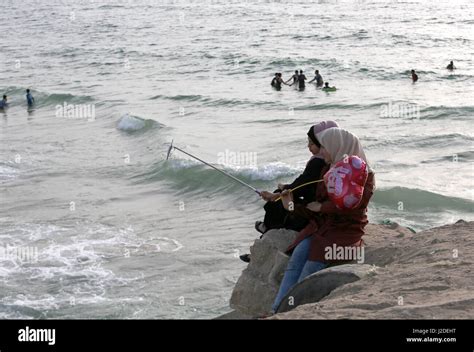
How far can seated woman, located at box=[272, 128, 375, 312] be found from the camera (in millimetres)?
7066

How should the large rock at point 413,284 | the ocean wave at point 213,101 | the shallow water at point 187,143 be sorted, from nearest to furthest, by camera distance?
the large rock at point 413,284 < the shallow water at point 187,143 < the ocean wave at point 213,101

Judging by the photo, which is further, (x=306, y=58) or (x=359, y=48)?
(x=359, y=48)

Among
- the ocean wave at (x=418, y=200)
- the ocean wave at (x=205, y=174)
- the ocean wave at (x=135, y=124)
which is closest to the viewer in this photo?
the ocean wave at (x=418, y=200)

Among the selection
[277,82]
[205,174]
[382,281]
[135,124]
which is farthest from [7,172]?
[277,82]

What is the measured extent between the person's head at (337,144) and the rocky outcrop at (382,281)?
1.00 metres

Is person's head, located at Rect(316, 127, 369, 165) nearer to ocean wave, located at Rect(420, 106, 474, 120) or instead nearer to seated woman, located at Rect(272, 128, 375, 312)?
seated woman, located at Rect(272, 128, 375, 312)

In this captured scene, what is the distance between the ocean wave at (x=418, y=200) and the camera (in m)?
15.8

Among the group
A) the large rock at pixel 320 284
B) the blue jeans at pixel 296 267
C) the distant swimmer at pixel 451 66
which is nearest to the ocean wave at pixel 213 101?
the distant swimmer at pixel 451 66

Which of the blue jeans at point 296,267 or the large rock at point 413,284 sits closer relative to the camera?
the large rock at point 413,284

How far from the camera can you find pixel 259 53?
149 feet

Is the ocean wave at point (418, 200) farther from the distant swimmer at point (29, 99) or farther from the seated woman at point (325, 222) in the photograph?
the distant swimmer at point (29, 99)
